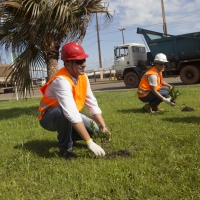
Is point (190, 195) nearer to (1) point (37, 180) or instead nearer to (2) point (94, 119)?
(1) point (37, 180)

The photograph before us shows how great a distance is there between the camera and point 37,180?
2797 mm

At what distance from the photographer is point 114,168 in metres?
2.82

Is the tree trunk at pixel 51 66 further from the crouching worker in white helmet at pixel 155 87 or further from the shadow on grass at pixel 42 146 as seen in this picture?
the shadow on grass at pixel 42 146

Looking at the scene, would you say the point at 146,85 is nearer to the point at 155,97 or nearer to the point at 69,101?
the point at 155,97

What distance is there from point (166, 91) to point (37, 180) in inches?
161

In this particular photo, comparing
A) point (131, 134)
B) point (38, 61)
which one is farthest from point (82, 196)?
point (38, 61)

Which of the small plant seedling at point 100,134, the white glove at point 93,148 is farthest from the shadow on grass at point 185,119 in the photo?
the white glove at point 93,148

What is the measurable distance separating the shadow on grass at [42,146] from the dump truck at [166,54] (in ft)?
32.6

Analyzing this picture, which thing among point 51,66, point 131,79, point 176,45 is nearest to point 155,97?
point 51,66

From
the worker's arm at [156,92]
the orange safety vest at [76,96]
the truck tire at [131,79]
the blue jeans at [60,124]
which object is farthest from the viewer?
the truck tire at [131,79]

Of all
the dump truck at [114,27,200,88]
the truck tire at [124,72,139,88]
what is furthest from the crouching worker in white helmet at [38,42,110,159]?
the truck tire at [124,72,139,88]

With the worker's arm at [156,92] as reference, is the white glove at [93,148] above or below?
below

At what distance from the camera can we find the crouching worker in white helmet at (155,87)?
5828mm

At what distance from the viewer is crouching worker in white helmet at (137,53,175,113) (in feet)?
19.1
